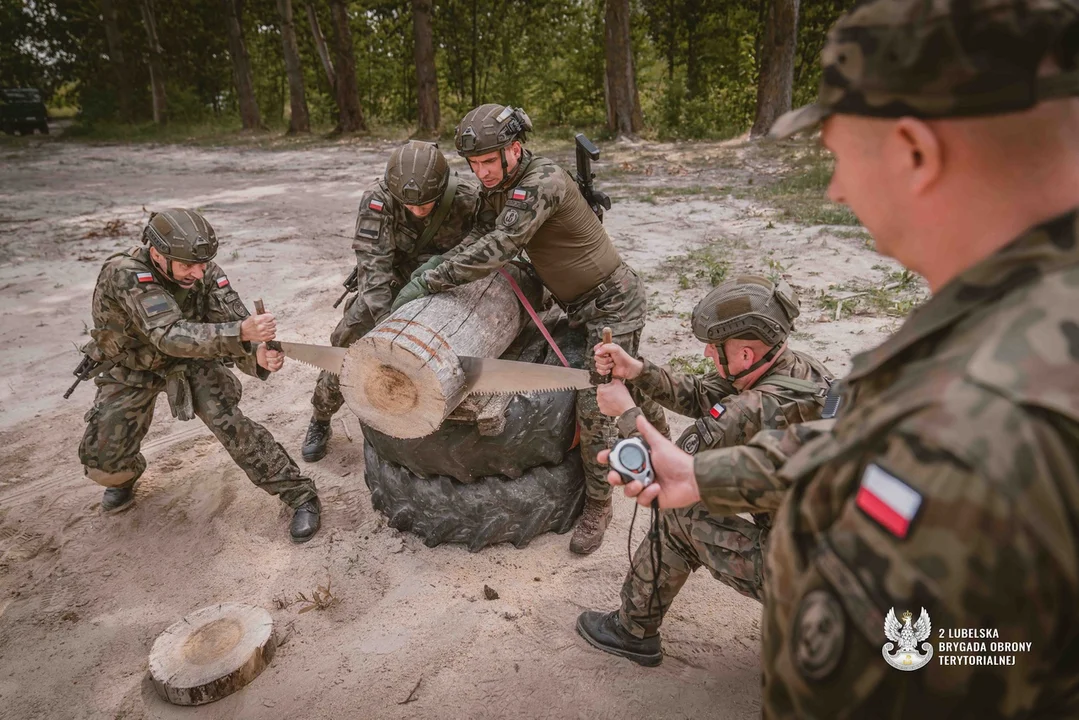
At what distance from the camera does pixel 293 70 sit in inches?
763

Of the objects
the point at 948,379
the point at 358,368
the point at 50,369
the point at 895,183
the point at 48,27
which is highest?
the point at 48,27

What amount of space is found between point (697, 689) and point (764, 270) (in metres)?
5.23

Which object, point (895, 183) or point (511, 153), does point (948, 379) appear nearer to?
point (895, 183)

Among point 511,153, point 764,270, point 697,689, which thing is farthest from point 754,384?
point 764,270

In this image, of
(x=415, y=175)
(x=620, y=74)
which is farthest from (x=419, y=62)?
(x=415, y=175)

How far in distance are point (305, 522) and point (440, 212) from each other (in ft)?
6.71

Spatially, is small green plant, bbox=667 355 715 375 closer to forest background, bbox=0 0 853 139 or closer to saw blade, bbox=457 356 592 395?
saw blade, bbox=457 356 592 395

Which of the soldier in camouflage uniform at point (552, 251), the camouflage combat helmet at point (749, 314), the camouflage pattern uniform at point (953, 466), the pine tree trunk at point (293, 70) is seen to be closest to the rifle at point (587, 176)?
the soldier in camouflage uniform at point (552, 251)

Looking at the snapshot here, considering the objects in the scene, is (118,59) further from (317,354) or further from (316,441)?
(317,354)

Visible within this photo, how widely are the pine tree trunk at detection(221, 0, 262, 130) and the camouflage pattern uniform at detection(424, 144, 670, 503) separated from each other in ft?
68.1

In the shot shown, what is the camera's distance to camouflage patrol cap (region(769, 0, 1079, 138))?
0.99 metres

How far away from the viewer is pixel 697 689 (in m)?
3.04

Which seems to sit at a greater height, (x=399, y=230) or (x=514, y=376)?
(x=399, y=230)

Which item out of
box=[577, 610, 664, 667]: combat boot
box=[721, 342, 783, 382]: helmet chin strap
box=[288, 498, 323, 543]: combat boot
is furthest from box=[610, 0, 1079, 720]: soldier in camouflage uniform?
box=[288, 498, 323, 543]: combat boot
